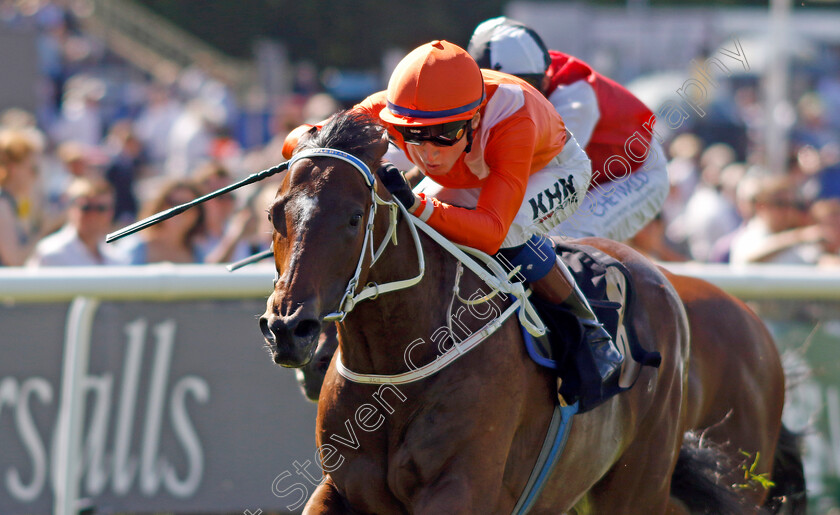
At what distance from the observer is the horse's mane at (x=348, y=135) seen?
2.98 m

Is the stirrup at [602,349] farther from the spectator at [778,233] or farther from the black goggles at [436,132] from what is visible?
the spectator at [778,233]

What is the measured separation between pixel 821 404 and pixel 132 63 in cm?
1921

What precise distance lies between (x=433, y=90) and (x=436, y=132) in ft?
0.44

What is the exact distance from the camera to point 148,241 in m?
6.84

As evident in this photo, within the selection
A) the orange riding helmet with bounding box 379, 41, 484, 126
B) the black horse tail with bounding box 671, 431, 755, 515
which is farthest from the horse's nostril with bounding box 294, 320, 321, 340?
the black horse tail with bounding box 671, 431, 755, 515

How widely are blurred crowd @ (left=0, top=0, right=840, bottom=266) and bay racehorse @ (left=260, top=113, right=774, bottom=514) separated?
1.40m

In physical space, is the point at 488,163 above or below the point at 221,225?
above

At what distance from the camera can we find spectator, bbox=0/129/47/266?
6.71 metres

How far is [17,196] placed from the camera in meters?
7.38

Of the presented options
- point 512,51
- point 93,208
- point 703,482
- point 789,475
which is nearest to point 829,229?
point 789,475

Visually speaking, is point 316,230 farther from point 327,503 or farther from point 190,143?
point 190,143

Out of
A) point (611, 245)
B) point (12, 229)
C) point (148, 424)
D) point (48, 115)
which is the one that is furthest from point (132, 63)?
point (611, 245)

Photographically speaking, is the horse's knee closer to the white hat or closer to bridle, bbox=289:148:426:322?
bridle, bbox=289:148:426:322

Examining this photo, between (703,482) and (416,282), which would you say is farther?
(703,482)
